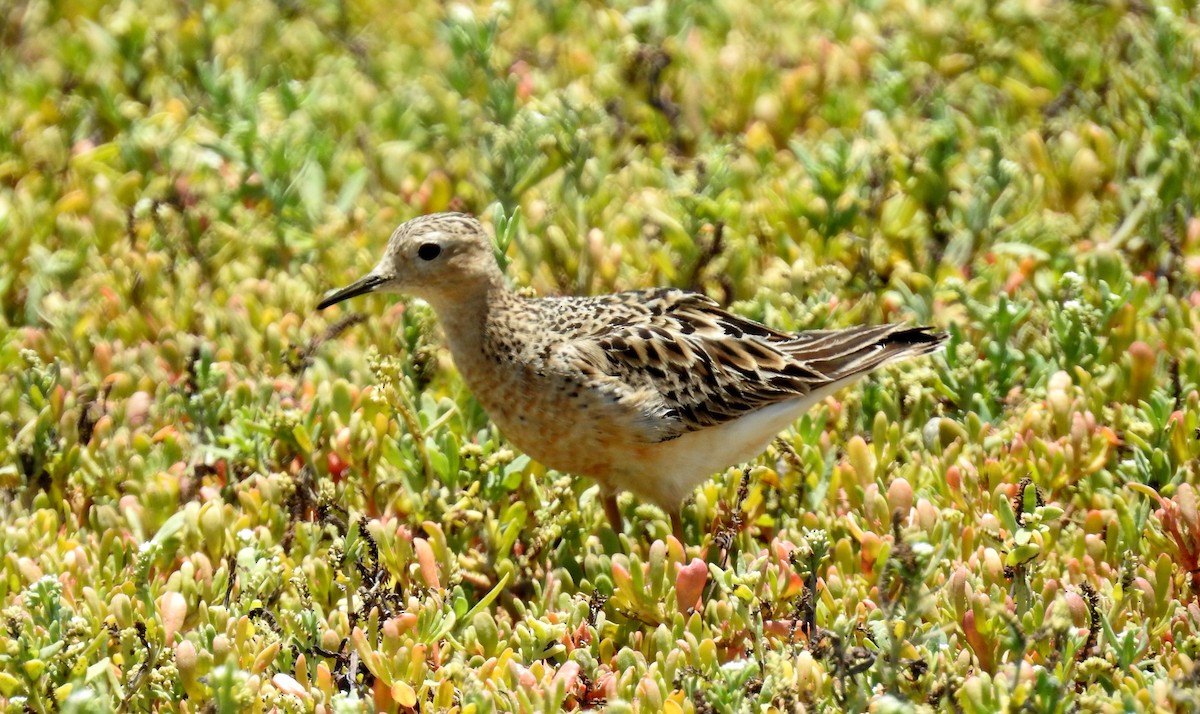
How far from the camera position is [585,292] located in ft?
27.2

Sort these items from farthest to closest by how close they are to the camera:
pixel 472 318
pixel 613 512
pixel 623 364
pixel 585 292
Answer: pixel 585 292 → pixel 472 318 → pixel 613 512 → pixel 623 364

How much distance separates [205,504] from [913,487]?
312 centimetres

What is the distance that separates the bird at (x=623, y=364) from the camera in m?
6.56

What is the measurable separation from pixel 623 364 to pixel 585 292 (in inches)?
66.7

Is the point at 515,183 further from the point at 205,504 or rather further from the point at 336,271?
the point at 205,504

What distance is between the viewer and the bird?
6.56 m

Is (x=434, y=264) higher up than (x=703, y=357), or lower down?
higher up

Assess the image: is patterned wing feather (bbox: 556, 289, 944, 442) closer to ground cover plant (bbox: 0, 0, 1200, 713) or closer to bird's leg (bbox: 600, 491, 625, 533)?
ground cover plant (bbox: 0, 0, 1200, 713)

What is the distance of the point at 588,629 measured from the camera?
5.82m

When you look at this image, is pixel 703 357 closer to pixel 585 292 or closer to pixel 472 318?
pixel 472 318

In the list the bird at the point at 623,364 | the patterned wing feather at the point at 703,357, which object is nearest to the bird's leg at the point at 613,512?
the bird at the point at 623,364

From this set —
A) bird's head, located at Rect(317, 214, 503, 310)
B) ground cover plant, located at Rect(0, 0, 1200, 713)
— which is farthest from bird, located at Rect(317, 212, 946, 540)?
ground cover plant, located at Rect(0, 0, 1200, 713)

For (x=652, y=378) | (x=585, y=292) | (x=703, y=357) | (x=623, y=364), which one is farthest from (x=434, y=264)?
(x=585, y=292)

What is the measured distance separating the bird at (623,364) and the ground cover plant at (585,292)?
238mm
